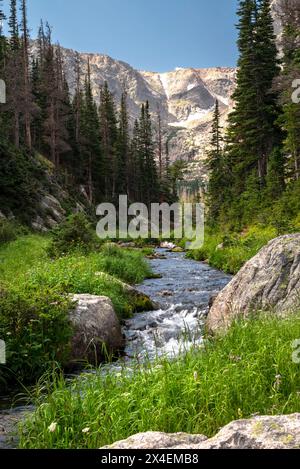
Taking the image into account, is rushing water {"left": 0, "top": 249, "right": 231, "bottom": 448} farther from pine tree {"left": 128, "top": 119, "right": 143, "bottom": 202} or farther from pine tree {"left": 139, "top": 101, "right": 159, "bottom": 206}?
pine tree {"left": 139, "top": 101, "right": 159, "bottom": 206}

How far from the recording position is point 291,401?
475 cm

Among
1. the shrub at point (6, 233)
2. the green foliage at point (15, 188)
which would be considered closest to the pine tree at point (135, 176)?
the green foliage at point (15, 188)

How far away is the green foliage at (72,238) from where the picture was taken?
19.3 metres

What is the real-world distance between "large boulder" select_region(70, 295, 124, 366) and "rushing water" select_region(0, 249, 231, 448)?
0.44 metres

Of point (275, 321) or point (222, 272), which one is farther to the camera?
point (222, 272)

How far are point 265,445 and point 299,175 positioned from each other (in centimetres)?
3171

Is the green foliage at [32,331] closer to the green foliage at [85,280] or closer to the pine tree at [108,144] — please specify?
the green foliage at [85,280]

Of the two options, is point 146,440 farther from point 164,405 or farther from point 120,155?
point 120,155

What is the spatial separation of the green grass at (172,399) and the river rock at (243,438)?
1.09 meters

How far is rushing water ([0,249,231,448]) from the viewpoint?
7.35 meters

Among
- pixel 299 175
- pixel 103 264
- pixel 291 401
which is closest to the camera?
pixel 291 401

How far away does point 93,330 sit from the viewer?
936 cm

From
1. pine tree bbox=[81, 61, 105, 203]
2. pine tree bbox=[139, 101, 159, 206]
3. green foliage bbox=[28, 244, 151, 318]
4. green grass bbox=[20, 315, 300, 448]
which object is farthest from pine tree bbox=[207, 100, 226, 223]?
green grass bbox=[20, 315, 300, 448]
